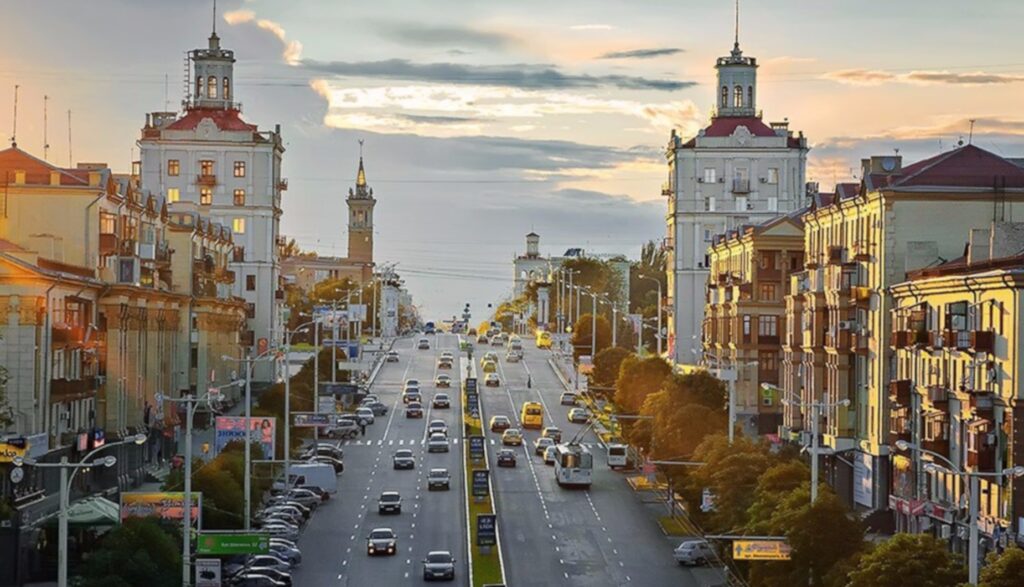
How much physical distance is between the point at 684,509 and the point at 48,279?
34243 millimetres

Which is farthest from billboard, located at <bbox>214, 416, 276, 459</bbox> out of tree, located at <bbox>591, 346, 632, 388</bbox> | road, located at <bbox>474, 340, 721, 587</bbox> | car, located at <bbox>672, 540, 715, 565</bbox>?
tree, located at <bbox>591, 346, 632, 388</bbox>

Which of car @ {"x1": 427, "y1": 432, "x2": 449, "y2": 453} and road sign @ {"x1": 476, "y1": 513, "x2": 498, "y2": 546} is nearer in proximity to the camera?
road sign @ {"x1": 476, "y1": 513, "x2": 498, "y2": 546}

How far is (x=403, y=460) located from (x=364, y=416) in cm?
2596

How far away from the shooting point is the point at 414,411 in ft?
512

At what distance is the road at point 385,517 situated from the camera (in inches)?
3425

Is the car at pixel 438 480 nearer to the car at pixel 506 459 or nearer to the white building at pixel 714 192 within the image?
the car at pixel 506 459

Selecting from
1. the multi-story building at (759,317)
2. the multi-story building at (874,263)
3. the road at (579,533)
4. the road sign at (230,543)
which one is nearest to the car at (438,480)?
the road at (579,533)

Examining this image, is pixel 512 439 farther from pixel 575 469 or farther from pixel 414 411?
pixel 575 469

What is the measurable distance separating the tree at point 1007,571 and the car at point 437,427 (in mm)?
86992

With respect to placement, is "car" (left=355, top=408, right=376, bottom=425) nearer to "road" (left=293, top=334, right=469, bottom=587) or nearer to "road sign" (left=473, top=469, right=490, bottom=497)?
"road" (left=293, top=334, right=469, bottom=587)

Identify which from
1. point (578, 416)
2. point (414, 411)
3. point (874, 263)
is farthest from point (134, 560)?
point (414, 411)

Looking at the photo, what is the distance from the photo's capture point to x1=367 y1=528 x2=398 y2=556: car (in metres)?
91.9

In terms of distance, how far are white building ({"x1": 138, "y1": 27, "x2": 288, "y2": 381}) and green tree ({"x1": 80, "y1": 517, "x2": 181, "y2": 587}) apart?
341 feet

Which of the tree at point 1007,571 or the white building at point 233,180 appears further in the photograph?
the white building at point 233,180
